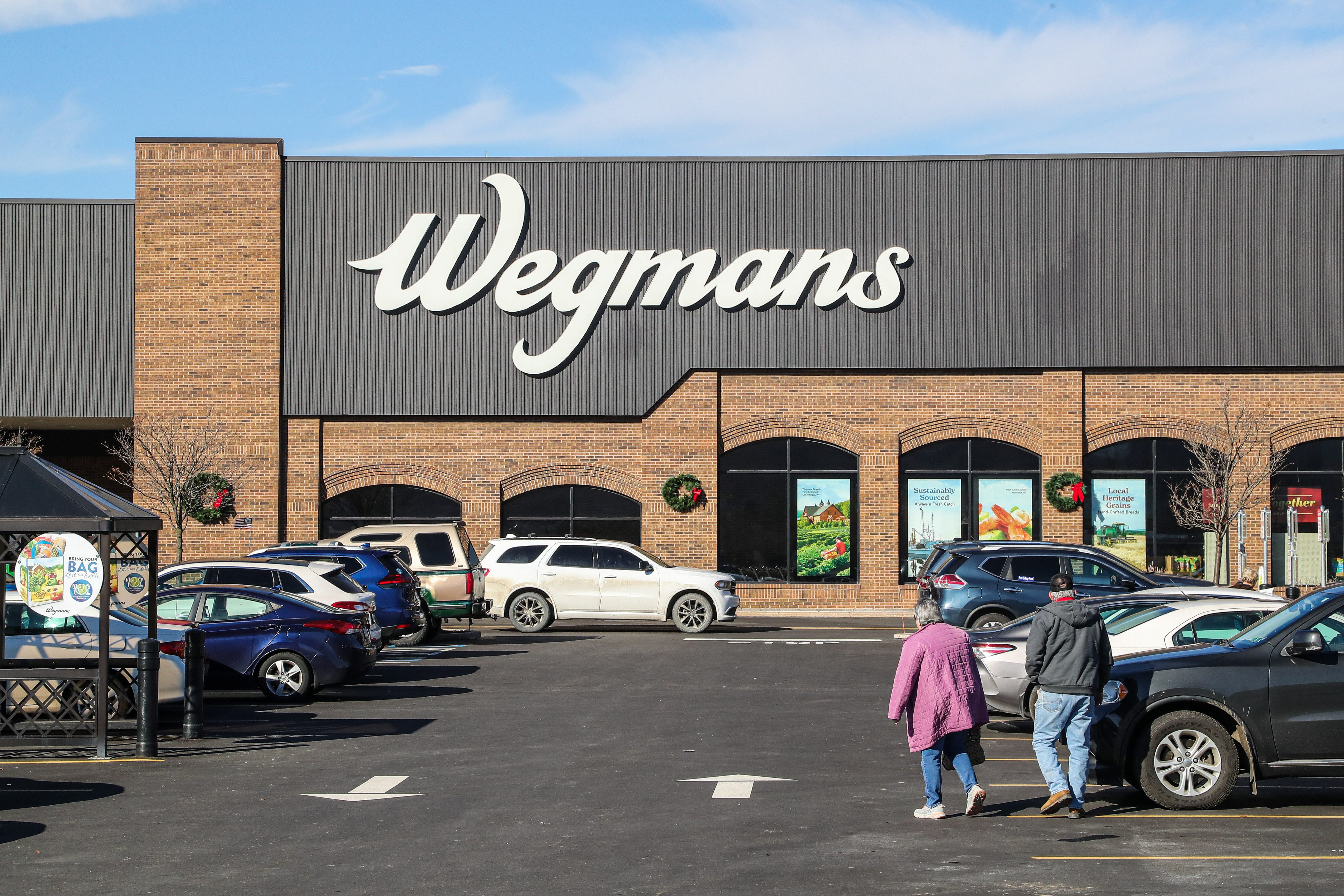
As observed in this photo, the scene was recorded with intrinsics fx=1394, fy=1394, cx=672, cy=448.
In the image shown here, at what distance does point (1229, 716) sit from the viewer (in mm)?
10109

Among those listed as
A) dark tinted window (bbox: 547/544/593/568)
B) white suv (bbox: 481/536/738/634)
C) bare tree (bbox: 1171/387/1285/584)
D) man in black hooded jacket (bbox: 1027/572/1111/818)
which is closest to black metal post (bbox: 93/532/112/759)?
man in black hooded jacket (bbox: 1027/572/1111/818)

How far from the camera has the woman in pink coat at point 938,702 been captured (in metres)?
9.58

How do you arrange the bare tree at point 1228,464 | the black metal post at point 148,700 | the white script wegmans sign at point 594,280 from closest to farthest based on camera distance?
1. the black metal post at point 148,700
2. the bare tree at point 1228,464
3. the white script wegmans sign at point 594,280

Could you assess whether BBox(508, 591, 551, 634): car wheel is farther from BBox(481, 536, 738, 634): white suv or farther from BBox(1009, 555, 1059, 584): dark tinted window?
BBox(1009, 555, 1059, 584): dark tinted window

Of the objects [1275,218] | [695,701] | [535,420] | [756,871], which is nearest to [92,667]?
[695,701]

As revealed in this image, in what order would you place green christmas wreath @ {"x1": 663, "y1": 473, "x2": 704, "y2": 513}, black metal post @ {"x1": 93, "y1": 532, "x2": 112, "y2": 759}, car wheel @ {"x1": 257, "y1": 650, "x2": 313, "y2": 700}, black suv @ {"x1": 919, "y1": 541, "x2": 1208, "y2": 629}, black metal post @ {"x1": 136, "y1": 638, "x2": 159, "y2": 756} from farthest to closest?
green christmas wreath @ {"x1": 663, "y1": 473, "x2": 704, "y2": 513} < black suv @ {"x1": 919, "y1": 541, "x2": 1208, "y2": 629} < car wheel @ {"x1": 257, "y1": 650, "x2": 313, "y2": 700} < black metal post @ {"x1": 93, "y1": 532, "x2": 112, "y2": 759} < black metal post @ {"x1": 136, "y1": 638, "x2": 159, "y2": 756}

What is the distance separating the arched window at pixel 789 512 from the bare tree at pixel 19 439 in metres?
16.6

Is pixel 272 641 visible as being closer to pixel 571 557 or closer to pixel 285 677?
pixel 285 677

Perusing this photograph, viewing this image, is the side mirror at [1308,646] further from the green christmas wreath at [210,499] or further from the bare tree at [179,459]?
the green christmas wreath at [210,499]

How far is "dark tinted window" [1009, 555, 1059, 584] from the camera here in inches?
871

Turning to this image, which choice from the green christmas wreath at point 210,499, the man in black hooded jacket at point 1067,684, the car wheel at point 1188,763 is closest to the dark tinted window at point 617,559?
the green christmas wreath at point 210,499

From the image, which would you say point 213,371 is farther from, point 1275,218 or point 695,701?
point 1275,218

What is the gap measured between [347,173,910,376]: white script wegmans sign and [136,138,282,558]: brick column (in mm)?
2574

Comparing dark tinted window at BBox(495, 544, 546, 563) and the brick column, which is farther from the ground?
the brick column
